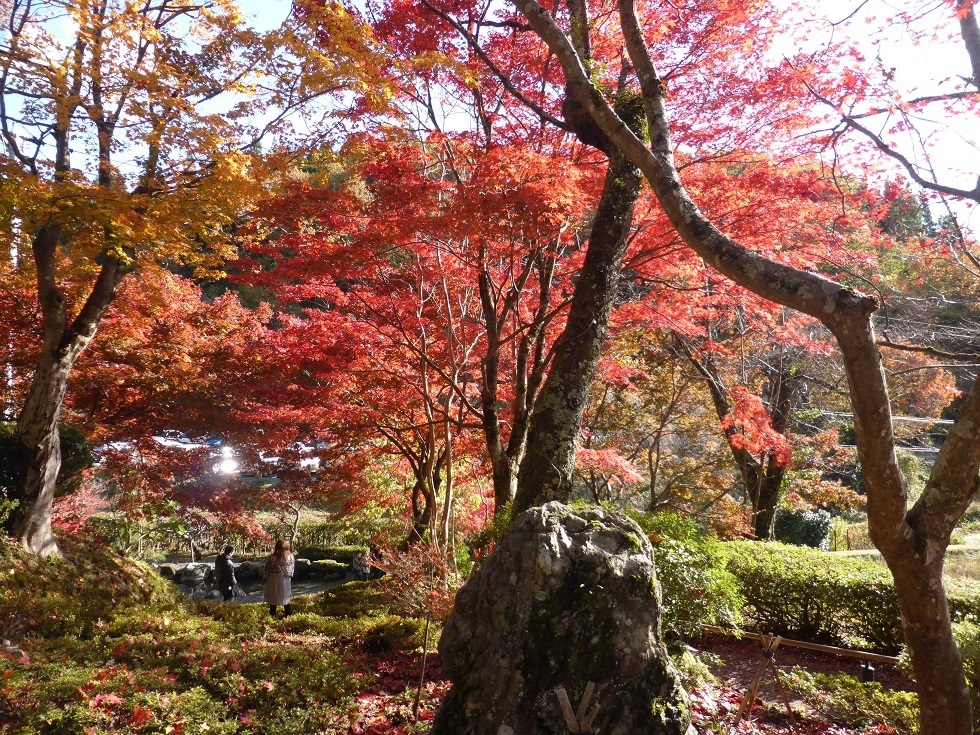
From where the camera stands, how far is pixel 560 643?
2.98 m

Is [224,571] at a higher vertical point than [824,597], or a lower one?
lower

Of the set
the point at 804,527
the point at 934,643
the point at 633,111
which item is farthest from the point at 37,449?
the point at 804,527

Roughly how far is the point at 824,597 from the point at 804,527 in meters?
8.86

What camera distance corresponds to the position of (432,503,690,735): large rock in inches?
115

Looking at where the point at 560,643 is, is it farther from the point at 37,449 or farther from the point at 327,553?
the point at 327,553

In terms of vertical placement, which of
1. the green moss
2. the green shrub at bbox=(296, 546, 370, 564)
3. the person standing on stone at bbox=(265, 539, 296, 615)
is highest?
the green moss

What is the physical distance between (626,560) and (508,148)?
448 cm

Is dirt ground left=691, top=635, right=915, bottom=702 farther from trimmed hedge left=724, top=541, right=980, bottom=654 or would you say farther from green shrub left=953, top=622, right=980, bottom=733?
green shrub left=953, top=622, right=980, bottom=733

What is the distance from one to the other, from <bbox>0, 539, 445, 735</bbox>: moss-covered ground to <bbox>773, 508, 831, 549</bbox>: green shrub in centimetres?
1101

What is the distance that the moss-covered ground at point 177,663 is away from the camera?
3.89 m

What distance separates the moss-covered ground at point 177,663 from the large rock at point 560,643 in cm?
136

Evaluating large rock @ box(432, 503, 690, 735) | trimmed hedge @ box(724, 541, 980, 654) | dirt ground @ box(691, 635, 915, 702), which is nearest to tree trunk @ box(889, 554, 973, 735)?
large rock @ box(432, 503, 690, 735)

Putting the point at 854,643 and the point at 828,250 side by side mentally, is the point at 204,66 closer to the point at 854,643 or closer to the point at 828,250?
the point at 828,250

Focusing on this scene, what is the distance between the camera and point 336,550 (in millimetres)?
17484
